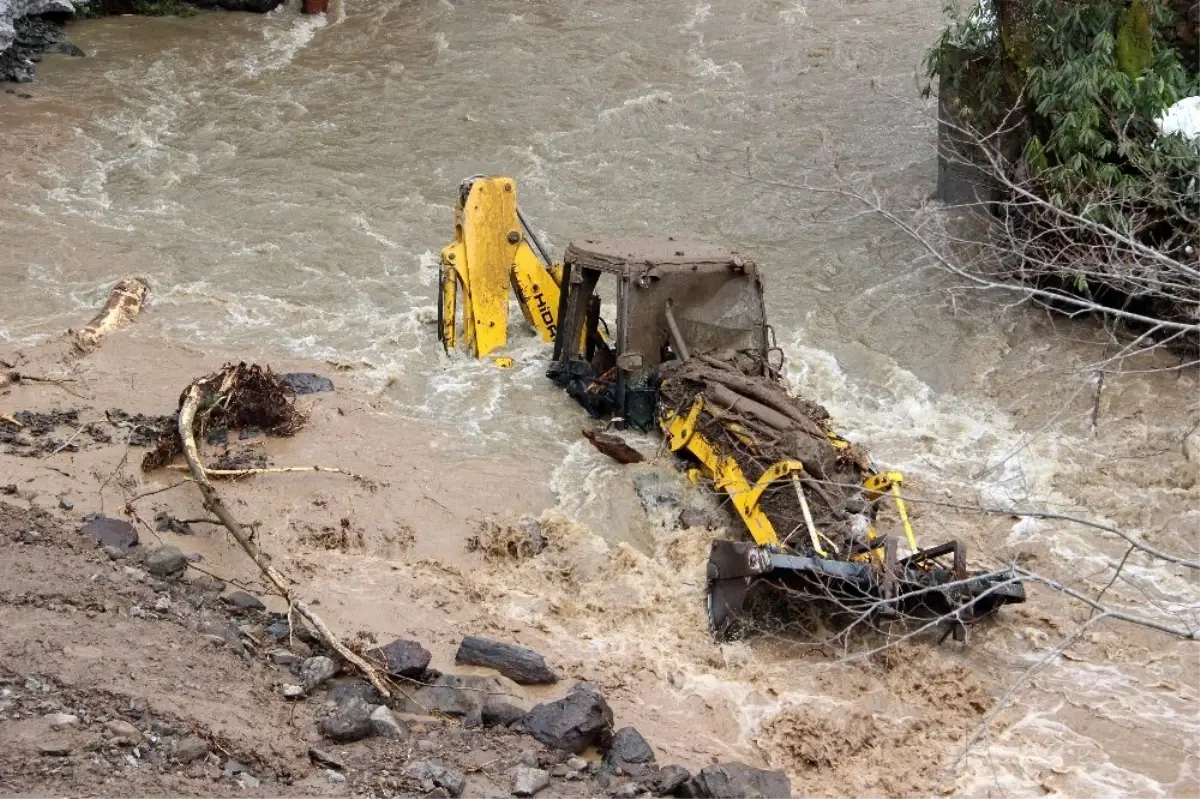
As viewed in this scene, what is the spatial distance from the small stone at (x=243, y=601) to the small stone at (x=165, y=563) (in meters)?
0.36

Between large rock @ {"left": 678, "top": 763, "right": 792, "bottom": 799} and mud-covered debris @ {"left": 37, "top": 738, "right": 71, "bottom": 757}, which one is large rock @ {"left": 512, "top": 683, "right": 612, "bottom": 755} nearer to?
large rock @ {"left": 678, "top": 763, "right": 792, "bottom": 799}

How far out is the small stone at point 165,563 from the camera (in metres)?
7.58

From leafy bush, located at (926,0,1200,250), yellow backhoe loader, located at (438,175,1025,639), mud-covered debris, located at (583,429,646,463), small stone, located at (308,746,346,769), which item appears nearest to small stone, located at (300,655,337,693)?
small stone, located at (308,746,346,769)

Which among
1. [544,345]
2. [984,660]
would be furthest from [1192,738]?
[544,345]

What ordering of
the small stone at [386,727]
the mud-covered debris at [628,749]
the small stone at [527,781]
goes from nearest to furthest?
the small stone at [527,781], the small stone at [386,727], the mud-covered debris at [628,749]

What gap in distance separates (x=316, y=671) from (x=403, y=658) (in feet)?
1.55

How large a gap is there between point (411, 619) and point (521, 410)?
3.36 m

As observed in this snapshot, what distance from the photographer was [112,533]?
7922 millimetres

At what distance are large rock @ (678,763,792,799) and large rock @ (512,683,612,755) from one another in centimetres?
57

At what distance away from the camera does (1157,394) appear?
11.4 meters

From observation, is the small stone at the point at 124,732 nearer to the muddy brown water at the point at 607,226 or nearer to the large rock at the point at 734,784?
the large rock at the point at 734,784

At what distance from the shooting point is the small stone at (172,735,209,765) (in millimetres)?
5535

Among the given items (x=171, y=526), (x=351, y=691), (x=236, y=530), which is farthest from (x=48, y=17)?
(x=351, y=691)

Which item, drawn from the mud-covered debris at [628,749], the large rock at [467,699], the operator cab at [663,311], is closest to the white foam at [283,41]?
the operator cab at [663,311]
